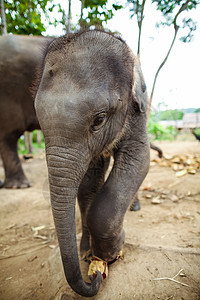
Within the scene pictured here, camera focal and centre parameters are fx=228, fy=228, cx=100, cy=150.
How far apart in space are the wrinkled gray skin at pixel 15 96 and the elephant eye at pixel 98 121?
2.23m

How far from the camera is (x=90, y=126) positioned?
149 centimetres

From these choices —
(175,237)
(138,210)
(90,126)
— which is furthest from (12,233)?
(90,126)

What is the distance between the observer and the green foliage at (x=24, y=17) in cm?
502

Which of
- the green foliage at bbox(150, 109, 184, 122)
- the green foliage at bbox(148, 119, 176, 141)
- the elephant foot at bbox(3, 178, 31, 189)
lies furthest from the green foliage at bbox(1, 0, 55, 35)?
the green foliage at bbox(150, 109, 184, 122)

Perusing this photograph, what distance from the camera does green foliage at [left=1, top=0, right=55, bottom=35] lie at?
5.02 meters

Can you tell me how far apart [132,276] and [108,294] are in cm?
25

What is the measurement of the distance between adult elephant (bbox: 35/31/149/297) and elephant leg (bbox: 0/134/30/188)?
361 cm

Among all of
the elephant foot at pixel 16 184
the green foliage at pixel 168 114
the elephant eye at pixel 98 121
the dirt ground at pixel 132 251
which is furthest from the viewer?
the green foliage at pixel 168 114

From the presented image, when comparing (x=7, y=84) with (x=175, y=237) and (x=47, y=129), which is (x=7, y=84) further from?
(x=175, y=237)

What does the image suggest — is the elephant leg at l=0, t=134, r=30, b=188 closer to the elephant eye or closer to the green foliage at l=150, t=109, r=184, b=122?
the elephant eye

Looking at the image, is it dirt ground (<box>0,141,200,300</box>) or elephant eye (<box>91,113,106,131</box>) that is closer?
elephant eye (<box>91,113,106,131</box>)

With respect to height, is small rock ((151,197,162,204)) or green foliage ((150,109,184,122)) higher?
small rock ((151,197,162,204))

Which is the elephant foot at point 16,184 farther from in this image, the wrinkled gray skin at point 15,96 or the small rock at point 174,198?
the small rock at point 174,198

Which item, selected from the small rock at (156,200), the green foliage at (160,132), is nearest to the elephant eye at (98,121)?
the small rock at (156,200)
